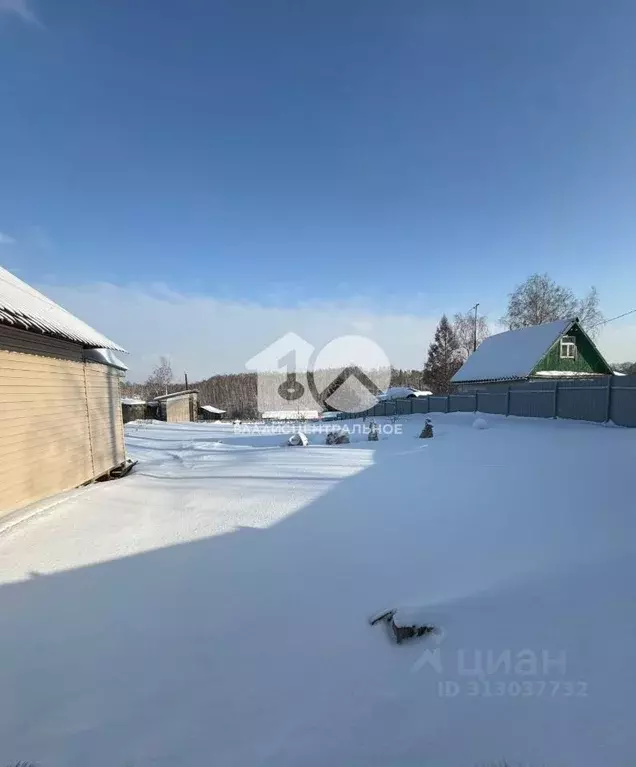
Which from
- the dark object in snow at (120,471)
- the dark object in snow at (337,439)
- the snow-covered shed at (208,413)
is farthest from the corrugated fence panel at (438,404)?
the snow-covered shed at (208,413)

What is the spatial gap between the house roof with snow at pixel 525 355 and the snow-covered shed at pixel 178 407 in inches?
845

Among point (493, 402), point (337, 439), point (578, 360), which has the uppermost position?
point (578, 360)

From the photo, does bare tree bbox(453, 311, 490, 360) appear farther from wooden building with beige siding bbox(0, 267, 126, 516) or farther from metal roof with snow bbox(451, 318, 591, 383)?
wooden building with beige siding bbox(0, 267, 126, 516)

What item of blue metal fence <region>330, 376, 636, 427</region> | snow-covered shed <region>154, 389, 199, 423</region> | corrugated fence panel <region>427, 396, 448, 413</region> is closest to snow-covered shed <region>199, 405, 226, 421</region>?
snow-covered shed <region>154, 389, 199, 423</region>

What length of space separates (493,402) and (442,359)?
69.9 feet

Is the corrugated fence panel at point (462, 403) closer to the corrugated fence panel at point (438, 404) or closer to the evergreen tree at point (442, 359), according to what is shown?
the corrugated fence panel at point (438, 404)

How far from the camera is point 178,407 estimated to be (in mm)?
30594

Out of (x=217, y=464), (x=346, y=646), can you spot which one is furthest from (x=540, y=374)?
(x=346, y=646)

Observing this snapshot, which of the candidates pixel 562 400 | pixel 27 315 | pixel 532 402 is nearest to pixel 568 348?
pixel 532 402

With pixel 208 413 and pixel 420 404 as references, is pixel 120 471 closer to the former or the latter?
pixel 420 404

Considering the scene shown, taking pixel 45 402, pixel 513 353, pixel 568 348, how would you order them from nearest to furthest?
pixel 45 402 < pixel 568 348 < pixel 513 353

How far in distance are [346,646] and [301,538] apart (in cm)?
160

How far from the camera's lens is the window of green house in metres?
17.5

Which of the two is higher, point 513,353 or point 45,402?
point 513,353
